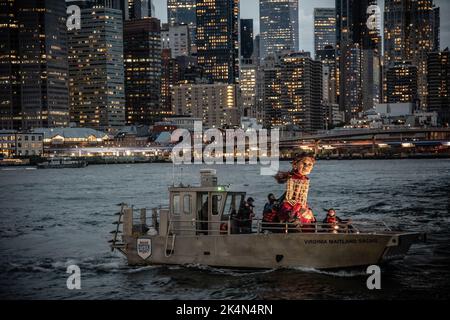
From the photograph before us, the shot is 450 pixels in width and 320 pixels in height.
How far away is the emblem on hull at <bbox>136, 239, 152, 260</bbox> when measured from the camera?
64.8 feet

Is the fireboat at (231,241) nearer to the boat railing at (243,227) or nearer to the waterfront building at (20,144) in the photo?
the boat railing at (243,227)

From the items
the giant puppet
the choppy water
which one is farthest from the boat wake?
the giant puppet

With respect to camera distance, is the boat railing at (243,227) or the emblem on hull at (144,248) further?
the emblem on hull at (144,248)

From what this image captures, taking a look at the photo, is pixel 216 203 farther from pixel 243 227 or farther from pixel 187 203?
pixel 243 227

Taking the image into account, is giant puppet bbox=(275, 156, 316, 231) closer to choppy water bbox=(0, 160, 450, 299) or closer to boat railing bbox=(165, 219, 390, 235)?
boat railing bbox=(165, 219, 390, 235)

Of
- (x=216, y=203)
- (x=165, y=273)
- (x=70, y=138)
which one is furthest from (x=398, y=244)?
(x=70, y=138)

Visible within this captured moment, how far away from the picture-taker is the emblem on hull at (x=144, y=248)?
19.8m

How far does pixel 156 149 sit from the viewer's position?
173625 mm

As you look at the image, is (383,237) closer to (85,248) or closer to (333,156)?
(85,248)

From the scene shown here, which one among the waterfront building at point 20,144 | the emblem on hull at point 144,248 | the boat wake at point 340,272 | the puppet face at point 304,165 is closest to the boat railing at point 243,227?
the emblem on hull at point 144,248

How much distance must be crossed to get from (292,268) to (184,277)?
9.80 ft

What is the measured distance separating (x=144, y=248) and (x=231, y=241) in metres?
2.56

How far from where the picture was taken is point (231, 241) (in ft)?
62.1

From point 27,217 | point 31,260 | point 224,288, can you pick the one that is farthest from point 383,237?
point 27,217
